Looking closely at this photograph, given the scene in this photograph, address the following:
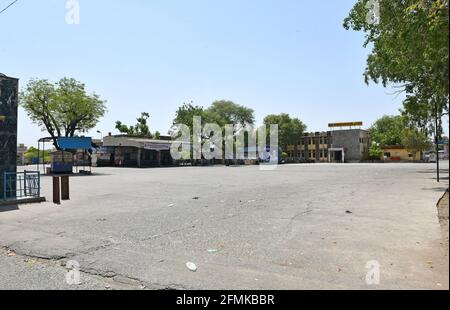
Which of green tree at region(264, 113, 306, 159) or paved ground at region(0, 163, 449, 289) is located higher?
green tree at region(264, 113, 306, 159)

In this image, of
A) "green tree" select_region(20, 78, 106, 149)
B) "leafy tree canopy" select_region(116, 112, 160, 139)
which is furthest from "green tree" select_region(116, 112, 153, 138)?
"green tree" select_region(20, 78, 106, 149)

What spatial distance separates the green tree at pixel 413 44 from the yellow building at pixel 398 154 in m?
53.1

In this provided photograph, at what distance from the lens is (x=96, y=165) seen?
52.6m

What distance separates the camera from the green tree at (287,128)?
8775 centimetres

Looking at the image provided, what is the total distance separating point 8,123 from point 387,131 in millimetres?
97400

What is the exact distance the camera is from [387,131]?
96.4 meters

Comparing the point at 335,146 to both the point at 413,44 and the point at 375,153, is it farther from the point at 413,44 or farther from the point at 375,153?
the point at 413,44

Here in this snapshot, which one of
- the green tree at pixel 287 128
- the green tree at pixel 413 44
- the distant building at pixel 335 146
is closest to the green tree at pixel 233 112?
the green tree at pixel 287 128

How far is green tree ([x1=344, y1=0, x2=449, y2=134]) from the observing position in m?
6.39

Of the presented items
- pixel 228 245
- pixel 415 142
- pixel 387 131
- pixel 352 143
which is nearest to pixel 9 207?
pixel 228 245

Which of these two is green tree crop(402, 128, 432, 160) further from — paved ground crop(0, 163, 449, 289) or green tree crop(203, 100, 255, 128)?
paved ground crop(0, 163, 449, 289)

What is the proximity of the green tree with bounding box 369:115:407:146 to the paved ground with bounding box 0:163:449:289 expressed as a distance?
7741cm
